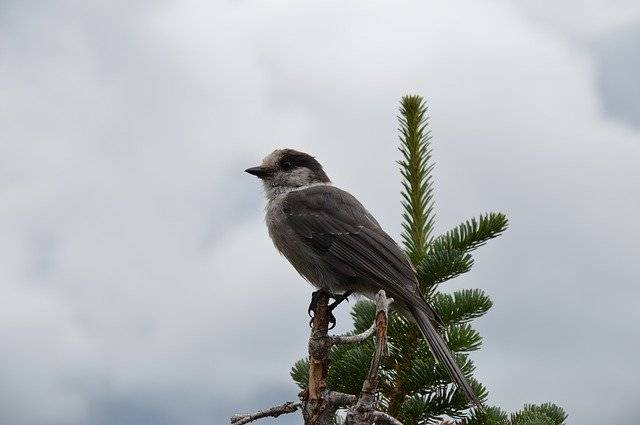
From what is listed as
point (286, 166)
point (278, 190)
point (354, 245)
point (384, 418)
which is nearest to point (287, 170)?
point (286, 166)

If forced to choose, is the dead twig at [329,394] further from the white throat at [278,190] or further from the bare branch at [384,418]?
the white throat at [278,190]

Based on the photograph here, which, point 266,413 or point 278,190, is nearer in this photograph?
point 266,413

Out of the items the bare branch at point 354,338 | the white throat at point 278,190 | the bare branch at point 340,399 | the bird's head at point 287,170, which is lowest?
the bare branch at point 340,399

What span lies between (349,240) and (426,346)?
1419 millimetres

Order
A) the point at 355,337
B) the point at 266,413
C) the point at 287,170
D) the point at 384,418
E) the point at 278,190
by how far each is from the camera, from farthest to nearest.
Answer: the point at 287,170 < the point at 278,190 < the point at 266,413 < the point at 355,337 < the point at 384,418

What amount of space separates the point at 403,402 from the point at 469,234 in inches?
44.4

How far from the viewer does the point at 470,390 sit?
189 inches

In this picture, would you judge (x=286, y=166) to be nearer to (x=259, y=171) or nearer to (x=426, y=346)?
(x=259, y=171)

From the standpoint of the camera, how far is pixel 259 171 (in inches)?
291

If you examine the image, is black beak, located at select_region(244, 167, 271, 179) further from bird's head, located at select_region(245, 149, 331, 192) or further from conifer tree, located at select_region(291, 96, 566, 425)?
conifer tree, located at select_region(291, 96, 566, 425)

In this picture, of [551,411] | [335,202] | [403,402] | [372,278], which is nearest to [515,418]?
[551,411]

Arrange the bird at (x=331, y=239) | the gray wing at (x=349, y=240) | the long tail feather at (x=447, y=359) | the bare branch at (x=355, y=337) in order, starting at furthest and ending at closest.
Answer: the gray wing at (x=349, y=240)
the bird at (x=331, y=239)
the long tail feather at (x=447, y=359)
the bare branch at (x=355, y=337)

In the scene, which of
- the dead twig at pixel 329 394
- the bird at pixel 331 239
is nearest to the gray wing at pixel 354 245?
the bird at pixel 331 239

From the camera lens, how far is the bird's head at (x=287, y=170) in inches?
291
